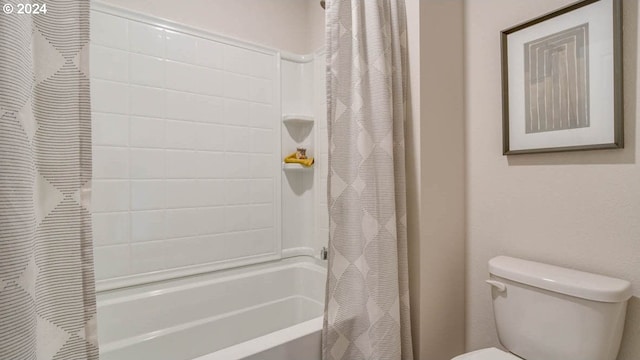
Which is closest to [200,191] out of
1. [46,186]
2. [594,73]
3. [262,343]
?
[262,343]

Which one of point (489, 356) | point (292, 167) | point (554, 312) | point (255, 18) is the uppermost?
point (255, 18)

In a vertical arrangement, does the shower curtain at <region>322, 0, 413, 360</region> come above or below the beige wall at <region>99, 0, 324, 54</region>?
below

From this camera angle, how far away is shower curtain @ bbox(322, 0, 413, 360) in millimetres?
1200

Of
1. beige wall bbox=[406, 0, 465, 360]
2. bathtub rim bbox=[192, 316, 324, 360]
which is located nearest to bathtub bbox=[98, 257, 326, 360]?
bathtub rim bbox=[192, 316, 324, 360]

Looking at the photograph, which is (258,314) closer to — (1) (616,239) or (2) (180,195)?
(2) (180,195)

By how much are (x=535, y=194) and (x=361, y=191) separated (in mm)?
745

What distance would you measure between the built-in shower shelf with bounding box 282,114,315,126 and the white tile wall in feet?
0.20

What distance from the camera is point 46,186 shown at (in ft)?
2.06

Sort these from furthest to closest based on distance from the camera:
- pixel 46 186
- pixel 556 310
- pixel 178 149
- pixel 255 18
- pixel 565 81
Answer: pixel 255 18 → pixel 178 149 → pixel 565 81 → pixel 556 310 → pixel 46 186

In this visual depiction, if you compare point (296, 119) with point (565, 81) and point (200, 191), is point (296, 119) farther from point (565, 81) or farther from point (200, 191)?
point (565, 81)

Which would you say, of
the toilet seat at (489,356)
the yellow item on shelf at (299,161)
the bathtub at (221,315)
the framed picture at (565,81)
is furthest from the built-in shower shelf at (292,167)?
the toilet seat at (489,356)

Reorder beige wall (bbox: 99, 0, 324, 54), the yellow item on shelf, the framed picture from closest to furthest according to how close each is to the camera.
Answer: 1. the framed picture
2. beige wall (bbox: 99, 0, 324, 54)
3. the yellow item on shelf

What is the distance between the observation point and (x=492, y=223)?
1.40 metres

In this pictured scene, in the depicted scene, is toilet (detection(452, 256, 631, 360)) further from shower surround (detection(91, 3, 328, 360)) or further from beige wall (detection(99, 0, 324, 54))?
beige wall (detection(99, 0, 324, 54))
